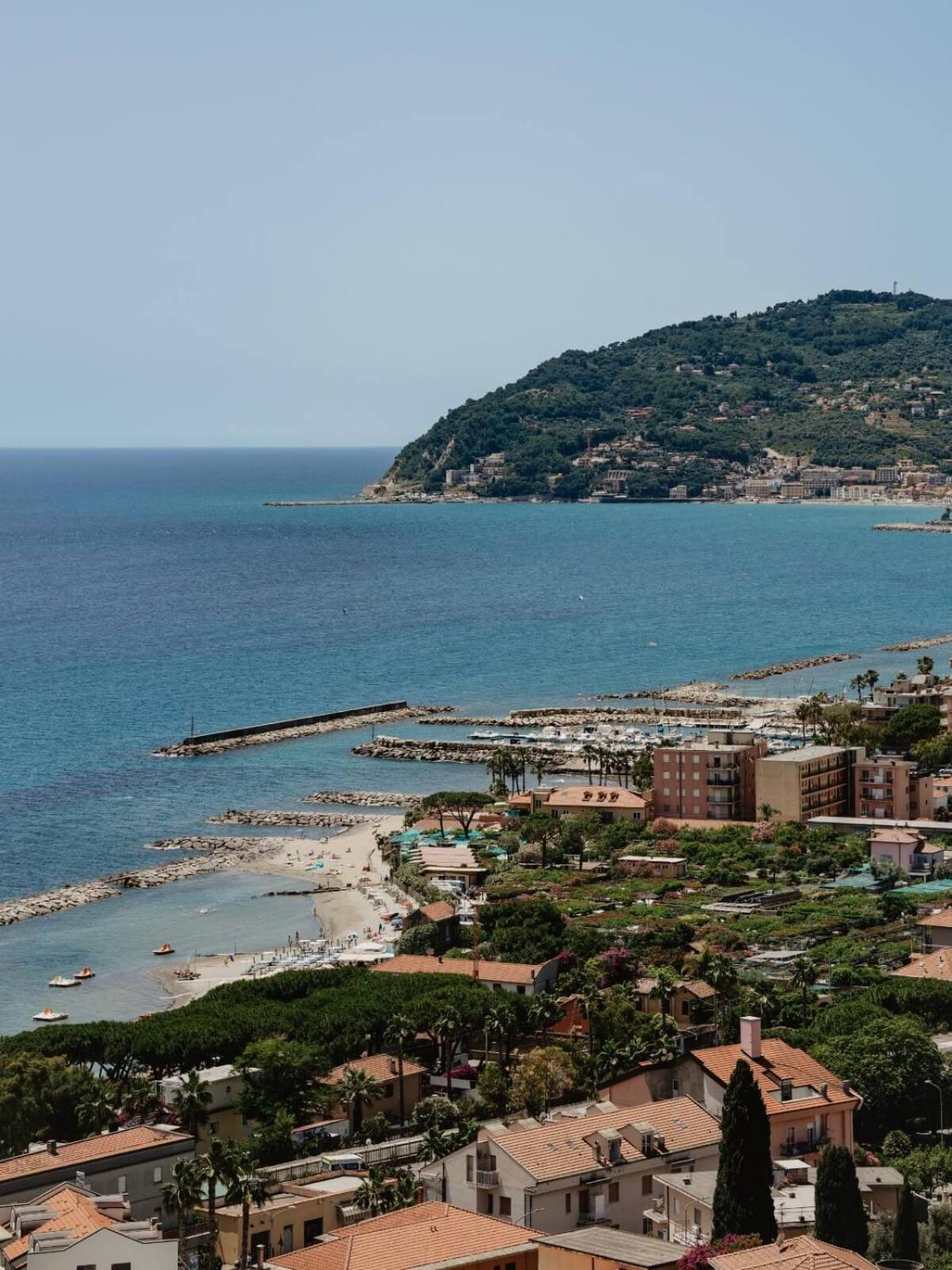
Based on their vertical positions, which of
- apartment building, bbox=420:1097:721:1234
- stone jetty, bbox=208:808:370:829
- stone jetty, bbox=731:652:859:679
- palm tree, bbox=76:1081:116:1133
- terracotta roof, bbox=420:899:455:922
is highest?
apartment building, bbox=420:1097:721:1234

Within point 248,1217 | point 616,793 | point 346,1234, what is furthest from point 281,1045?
point 616,793

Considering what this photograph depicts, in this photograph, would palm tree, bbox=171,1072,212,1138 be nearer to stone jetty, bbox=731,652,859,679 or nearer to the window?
the window

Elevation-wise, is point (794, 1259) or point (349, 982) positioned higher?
point (794, 1259)

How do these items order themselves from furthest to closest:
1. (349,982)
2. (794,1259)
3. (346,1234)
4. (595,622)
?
(595,622) → (349,982) → (346,1234) → (794,1259)

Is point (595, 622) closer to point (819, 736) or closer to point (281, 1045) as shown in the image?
point (819, 736)

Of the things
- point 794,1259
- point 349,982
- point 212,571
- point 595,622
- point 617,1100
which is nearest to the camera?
point 794,1259

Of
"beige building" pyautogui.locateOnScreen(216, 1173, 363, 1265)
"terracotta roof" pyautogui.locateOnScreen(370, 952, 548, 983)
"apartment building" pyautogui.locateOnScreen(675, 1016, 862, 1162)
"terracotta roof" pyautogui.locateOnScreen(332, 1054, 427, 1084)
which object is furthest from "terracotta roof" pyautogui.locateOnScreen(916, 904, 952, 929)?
"beige building" pyautogui.locateOnScreen(216, 1173, 363, 1265)

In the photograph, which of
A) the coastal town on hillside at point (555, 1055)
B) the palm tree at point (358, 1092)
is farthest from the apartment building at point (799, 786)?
the palm tree at point (358, 1092)
